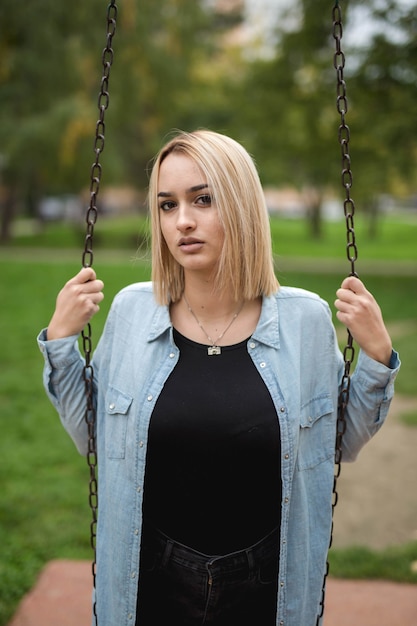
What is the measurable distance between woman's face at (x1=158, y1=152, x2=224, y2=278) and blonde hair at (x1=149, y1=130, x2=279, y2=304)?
22mm

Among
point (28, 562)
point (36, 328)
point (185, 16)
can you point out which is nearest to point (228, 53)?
point (185, 16)

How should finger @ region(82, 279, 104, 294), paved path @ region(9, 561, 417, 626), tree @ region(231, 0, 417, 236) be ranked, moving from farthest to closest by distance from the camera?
tree @ region(231, 0, 417, 236), paved path @ region(9, 561, 417, 626), finger @ region(82, 279, 104, 294)

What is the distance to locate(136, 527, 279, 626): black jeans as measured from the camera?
187cm

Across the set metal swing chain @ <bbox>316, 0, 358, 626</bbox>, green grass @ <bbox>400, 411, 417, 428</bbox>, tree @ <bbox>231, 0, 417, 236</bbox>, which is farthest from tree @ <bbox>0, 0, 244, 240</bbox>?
metal swing chain @ <bbox>316, 0, 358, 626</bbox>

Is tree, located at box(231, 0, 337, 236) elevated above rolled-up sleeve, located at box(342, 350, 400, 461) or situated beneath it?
elevated above

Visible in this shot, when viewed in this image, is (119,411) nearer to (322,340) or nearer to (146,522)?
(146,522)

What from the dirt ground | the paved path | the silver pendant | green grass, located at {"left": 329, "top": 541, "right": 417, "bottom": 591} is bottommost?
the paved path

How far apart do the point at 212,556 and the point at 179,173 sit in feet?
3.72

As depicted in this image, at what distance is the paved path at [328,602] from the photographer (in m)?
2.90

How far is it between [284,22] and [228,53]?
1386 centimetres

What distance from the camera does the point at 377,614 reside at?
2.95m

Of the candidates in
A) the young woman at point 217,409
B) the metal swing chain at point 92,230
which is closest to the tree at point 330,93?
the metal swing chain at point 92,230

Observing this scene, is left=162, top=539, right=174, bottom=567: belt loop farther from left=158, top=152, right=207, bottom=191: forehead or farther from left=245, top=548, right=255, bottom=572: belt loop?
left=158, top=152, right=207, bottom=191: forehead

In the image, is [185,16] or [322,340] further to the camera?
[185,16]
